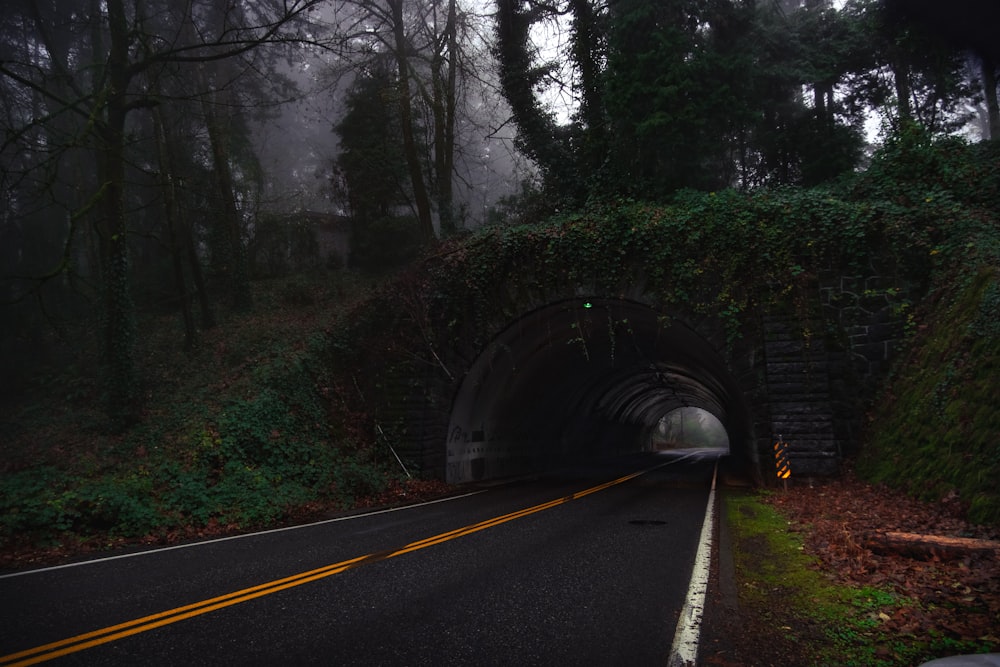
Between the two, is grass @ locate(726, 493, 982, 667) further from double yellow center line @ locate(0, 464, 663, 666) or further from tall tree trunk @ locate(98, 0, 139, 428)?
tall tree trunk @ locate(98, 0, 139, 428)

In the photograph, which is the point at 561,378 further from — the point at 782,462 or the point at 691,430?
the point at 691,430

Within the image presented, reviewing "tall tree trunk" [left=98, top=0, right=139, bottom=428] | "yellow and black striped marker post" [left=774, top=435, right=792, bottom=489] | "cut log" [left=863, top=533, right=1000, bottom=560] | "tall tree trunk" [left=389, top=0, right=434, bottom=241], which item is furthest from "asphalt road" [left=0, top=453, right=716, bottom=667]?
"tall tree trunk" [left=389, top=0, right=434, bottom=241]

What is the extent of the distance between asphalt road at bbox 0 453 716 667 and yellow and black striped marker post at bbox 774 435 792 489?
504 cm

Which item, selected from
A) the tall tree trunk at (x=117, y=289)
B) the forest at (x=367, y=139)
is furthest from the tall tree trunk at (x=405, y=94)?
the tall tree trunk at (x=117, y=289)

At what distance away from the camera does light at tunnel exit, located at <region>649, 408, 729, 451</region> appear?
231 ft

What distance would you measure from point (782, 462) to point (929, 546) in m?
7.84

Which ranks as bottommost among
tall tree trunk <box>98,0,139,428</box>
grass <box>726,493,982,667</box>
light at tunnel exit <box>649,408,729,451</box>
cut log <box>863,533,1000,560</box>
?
light at tunnel exit <box>649,408,729,451</box>

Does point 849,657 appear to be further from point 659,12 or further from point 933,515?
point 659,12

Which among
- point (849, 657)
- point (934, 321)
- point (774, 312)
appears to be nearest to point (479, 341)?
point (774, 312)

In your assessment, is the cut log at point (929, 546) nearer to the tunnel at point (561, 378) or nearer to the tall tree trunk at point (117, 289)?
the tunnel at point (561, 378)

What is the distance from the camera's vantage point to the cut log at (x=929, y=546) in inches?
231

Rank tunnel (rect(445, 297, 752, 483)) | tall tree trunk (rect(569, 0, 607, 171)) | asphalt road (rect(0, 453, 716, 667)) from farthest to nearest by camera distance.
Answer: tall tree trunk (rect(569, 0, 607, 171)) < tunnel (rect(445, 297, 752, 483)) < asphalt road (rect(0, 453, 716, 667))

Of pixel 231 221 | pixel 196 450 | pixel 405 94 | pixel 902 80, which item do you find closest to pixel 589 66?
pixel 405 94

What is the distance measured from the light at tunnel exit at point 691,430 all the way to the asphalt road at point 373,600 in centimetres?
6241
